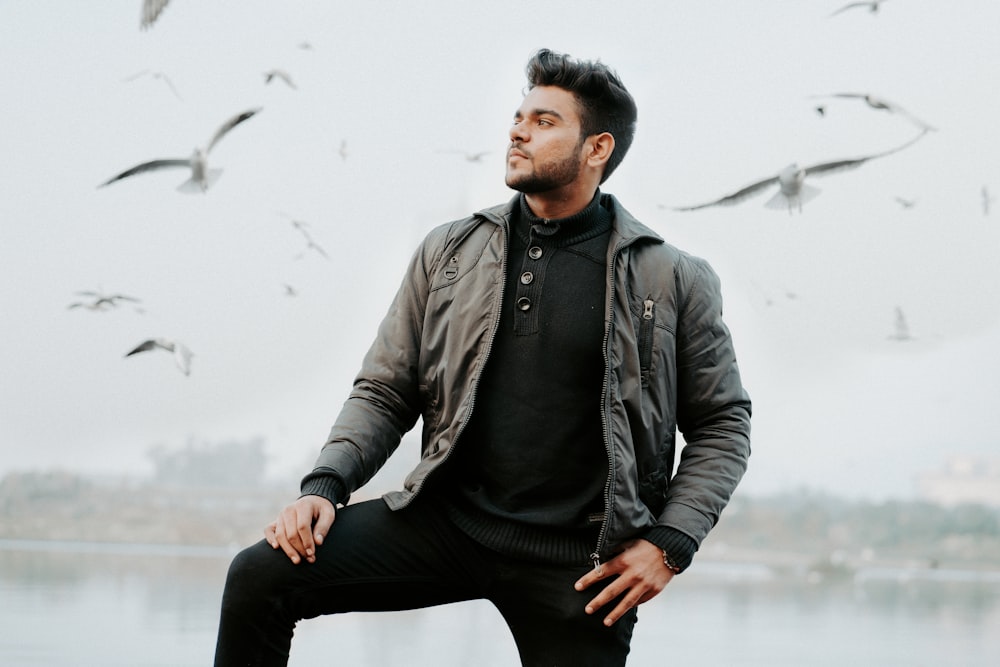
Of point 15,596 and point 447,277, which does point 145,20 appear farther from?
point 15,596

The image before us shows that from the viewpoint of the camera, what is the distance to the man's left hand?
1459mm

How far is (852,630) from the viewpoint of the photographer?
5.93m

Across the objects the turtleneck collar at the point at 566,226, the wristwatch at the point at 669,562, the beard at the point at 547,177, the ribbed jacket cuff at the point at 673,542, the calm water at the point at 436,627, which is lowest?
the calm water at the point at 436,627

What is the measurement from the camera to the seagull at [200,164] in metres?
3.02

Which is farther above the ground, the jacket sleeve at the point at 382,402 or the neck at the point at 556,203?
the neck at the point at 556,203

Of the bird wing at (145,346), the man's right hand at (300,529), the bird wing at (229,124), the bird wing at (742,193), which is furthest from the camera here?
the bird wing at (229,124)

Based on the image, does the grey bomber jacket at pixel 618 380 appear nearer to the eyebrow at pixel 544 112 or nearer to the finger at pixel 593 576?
the finger at pixel 593 576

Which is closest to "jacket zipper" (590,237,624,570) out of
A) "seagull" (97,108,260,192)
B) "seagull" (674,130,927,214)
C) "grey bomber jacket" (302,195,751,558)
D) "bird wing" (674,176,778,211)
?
"grey bomber jacket" (302,195,751,558)

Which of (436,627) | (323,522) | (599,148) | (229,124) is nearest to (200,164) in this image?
(229,124)

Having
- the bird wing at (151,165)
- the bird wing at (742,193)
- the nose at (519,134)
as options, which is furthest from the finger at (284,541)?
the bird wing at (151,165)

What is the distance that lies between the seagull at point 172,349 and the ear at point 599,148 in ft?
6.23

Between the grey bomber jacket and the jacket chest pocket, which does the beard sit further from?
the jacket chest pocket

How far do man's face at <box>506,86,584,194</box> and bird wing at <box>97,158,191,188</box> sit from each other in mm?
1236

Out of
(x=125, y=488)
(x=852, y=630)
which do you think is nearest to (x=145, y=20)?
(x=852, y=630)
